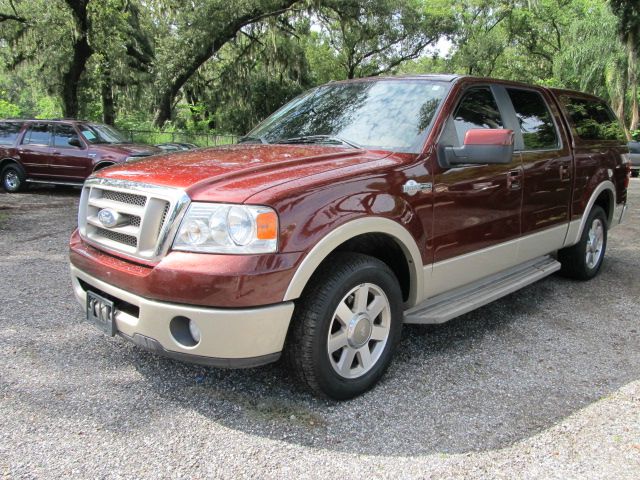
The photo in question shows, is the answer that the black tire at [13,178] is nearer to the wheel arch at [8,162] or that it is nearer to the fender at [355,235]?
the wheel arch at [8,162]

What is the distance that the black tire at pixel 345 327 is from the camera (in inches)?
110

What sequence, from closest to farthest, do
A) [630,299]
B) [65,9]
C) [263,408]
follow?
1. [263,408]
2. [630,299]
3. [65,9]

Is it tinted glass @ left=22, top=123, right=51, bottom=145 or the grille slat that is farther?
tinted glass @ left=22, top=123, right=51, bottom=145

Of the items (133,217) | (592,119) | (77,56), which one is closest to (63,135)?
(77,56)

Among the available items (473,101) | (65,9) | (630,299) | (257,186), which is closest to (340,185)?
(257,186)

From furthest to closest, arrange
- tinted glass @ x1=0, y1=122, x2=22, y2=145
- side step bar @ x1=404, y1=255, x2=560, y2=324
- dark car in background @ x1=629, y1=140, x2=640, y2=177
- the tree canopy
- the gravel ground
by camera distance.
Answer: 1. dark car in background @ x1=629, y1=140, x2=640, y2=177
2. the tree canopy
3. tinted glass @ x1=0, y1=122, x2=22, y2=145
4. side step bar @ x1=404, y1=255, x2=560, y2=324
5. the gravel ground

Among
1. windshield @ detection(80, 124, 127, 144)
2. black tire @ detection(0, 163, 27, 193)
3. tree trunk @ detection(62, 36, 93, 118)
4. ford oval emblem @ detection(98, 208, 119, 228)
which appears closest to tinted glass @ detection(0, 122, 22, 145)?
black tire @ detection(0, 163, 27, 193)

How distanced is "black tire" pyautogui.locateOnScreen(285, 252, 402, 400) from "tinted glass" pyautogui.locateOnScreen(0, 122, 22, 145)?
12.2m

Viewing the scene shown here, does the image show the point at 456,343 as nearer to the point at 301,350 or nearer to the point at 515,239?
the point at 515,239

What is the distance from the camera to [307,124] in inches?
159

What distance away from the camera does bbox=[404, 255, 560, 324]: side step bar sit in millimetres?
3439

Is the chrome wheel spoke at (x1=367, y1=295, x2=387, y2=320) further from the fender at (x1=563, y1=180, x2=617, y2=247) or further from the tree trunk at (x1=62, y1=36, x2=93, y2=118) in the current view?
the tree trunk at (x1=62, y1=36, x2=93, y2=118)

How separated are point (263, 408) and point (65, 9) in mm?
17689

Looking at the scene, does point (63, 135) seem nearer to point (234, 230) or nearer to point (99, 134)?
point (99, 134)
